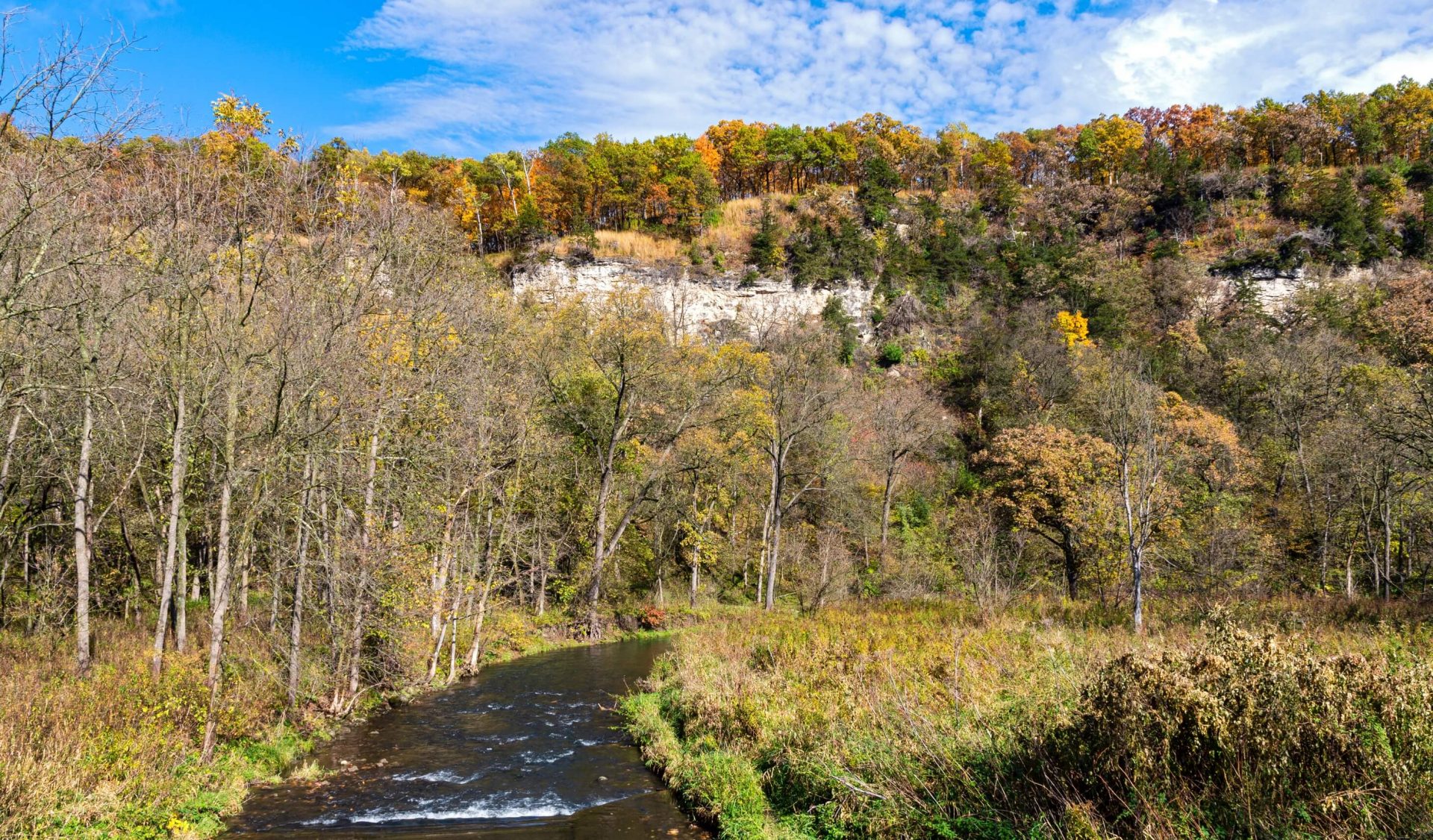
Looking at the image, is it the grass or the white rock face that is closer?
the grass

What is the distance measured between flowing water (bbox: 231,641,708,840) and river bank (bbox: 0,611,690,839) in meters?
0.60

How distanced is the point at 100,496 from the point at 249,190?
12754 mm

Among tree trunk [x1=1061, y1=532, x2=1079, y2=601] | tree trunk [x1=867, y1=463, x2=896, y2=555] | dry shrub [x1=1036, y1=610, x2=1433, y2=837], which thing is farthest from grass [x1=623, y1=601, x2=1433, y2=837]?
tree trunk [x1=867, y1=463, x2=896, y2=555]

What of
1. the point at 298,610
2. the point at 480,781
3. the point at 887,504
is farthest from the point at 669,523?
the point at 480,781

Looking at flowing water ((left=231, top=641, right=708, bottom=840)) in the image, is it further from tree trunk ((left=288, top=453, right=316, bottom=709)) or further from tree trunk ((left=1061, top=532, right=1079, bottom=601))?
tree trunk ((left=1061, top=532, right=1079, bottom=601))

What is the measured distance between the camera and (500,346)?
→ 2258cm

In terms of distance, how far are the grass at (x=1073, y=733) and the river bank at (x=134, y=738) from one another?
6023 millimetres

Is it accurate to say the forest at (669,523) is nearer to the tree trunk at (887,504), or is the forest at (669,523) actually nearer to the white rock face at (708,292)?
the tree trunk at (887,504)

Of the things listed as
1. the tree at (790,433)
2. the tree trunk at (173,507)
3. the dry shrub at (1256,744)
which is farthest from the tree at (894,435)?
the dry shrub at (1256,744)

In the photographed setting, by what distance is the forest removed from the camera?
22.1ft

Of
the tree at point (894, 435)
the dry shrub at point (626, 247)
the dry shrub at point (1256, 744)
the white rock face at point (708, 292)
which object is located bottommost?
the dry shrub at point (1256, 744)

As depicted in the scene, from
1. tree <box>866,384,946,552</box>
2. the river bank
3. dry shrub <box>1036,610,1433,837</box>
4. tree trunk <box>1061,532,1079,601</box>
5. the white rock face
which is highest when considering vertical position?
the white rock face

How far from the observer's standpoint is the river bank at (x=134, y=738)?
738 cm

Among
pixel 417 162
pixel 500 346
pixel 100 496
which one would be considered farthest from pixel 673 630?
pixel 417 162
